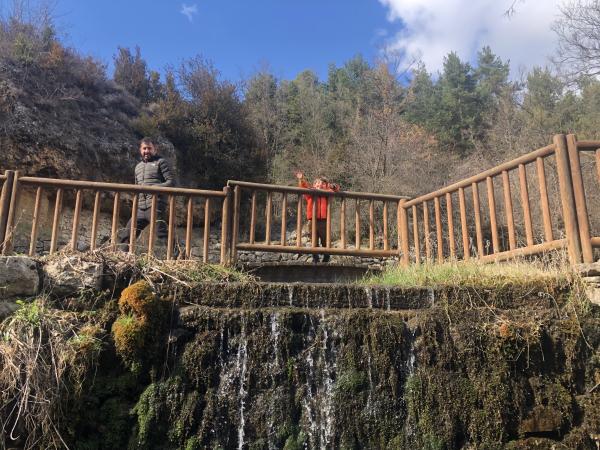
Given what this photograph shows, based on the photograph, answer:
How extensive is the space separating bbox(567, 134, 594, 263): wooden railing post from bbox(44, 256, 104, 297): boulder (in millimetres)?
4507

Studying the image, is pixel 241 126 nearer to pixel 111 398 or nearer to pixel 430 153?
pixel 430 153

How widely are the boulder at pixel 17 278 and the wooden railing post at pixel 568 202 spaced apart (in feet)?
16.0

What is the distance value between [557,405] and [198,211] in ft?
33.9

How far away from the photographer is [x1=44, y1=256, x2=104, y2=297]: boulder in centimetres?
429

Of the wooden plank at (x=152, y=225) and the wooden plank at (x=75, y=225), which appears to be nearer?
the wooden plank at (x=75, y=225)

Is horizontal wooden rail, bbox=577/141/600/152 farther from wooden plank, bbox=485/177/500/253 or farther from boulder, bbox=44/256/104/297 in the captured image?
boulder, bbox=44/256/104/297

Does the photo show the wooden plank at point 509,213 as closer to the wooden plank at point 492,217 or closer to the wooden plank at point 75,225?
the wooden plank at point 492,217

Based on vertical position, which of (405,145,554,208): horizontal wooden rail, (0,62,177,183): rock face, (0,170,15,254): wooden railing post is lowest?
(0,170,15,254): wooden railing post

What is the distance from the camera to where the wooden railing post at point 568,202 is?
15.9ft

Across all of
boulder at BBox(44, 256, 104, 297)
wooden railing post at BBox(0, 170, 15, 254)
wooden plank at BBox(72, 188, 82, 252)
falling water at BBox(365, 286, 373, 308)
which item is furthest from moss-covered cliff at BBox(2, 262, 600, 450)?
wooden railing post at BBox(0, 170, 15, 254)

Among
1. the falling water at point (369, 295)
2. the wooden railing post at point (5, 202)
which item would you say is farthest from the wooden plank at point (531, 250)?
the wooden railing post at point (5, 202)

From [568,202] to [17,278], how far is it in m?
5.08

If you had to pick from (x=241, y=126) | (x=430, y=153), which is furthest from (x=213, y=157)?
(x=430, y=153)

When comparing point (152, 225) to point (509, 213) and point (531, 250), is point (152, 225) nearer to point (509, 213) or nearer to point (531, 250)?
point (509, 213)
